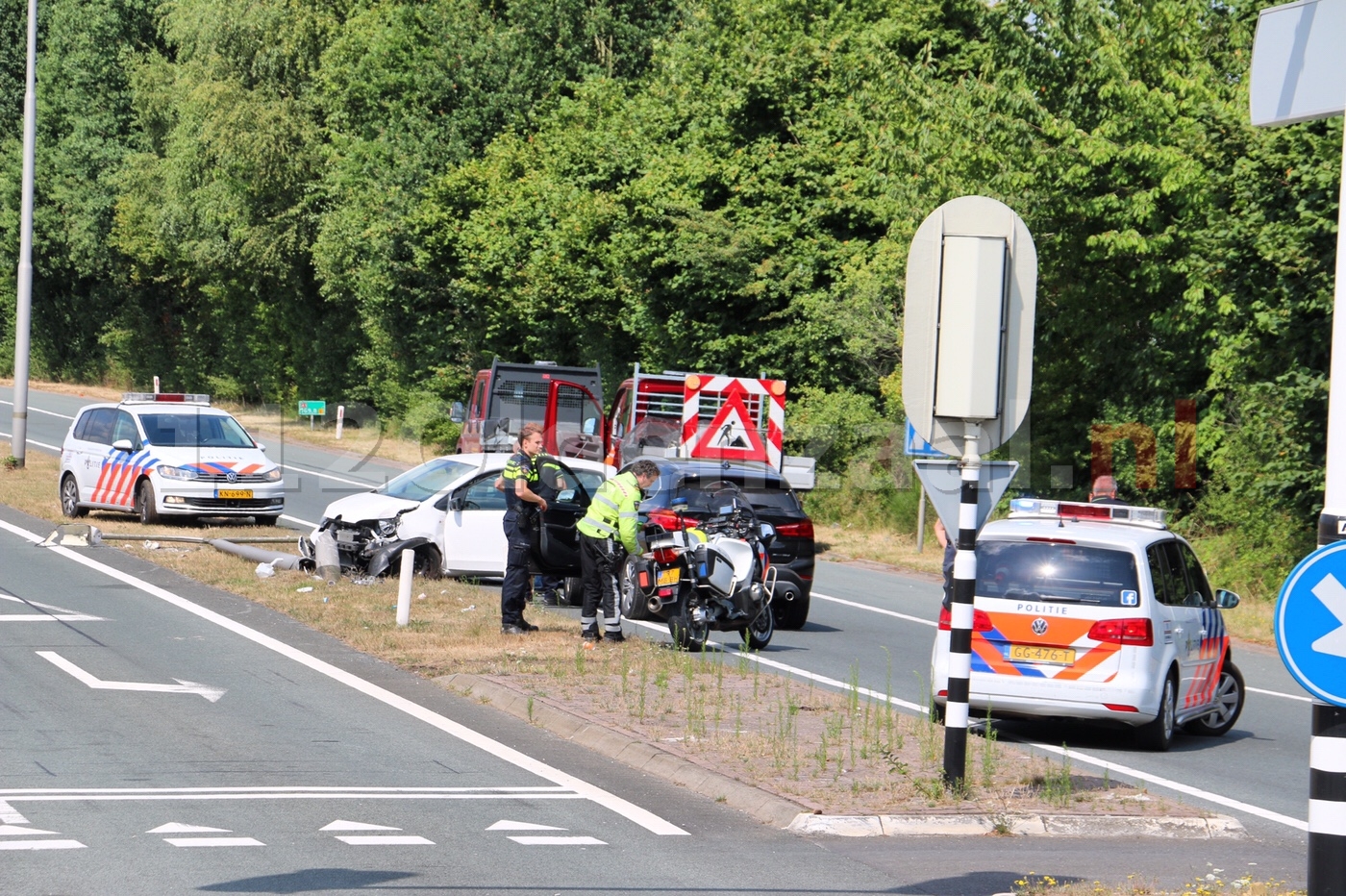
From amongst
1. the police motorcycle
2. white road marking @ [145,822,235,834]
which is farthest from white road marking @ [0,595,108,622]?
white road marking @ [145,822,235,834]

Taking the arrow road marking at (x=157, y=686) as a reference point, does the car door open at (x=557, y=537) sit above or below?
above

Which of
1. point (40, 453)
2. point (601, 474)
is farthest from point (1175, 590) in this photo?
point (40, 453)

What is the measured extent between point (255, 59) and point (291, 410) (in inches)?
493

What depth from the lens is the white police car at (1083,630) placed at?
11148mm

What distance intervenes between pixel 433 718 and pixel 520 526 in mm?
3657

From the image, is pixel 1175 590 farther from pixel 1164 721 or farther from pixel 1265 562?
pixel 1265 562

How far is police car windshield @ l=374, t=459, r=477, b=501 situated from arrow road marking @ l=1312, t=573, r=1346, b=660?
14.1 m

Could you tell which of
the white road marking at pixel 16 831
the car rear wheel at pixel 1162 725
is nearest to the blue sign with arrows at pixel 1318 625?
the white road marking at pixel 16 831

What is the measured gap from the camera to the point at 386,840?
7504 millimetres

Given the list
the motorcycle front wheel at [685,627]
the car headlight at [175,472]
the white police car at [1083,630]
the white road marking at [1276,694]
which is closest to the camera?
the white police car at [1083,630]


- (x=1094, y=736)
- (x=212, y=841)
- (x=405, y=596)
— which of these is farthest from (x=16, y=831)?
(x=1094, y=736)

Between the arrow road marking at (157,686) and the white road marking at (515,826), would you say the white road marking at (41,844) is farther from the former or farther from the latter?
the arrow road marking at (157,686)

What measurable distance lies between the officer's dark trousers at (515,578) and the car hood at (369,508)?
4.15 metres

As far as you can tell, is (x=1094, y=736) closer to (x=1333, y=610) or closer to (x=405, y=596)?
(x=405, y=596)
